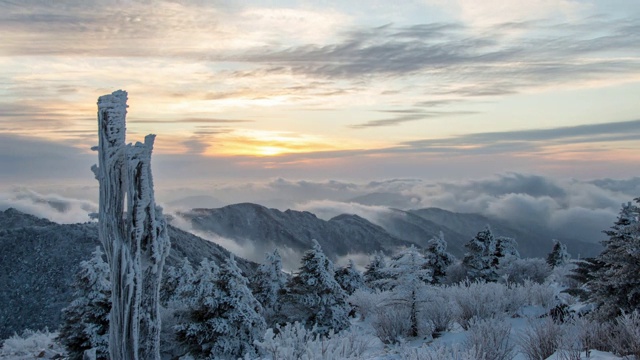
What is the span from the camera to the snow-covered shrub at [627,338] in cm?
624

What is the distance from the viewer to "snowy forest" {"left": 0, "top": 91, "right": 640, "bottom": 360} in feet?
23.9

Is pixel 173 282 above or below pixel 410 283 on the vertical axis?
below

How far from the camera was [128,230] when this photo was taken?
25.1 ft

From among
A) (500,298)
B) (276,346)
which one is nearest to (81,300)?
(276,346)

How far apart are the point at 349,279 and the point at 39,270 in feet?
143

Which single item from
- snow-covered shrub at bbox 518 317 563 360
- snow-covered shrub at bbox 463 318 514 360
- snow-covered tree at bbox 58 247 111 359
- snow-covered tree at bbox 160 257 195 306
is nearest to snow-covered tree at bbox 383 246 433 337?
snow-covered shrub at bbox 463 318 514 360

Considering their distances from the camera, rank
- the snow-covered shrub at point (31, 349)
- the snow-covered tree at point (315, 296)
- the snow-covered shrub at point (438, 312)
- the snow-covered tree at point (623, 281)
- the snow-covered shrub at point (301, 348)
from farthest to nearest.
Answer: the snow-covered shrub at point (31, 349) < the snow-covered tree at point (315, 296) < the snow-covered shrub at point (438, 312) < the snow-covered tree at point (623, 281) < the snow-covered shrub at point (301, 348)

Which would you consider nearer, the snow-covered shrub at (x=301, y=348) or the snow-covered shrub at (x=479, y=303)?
the snow-covered shrub at (x=301, y=348)

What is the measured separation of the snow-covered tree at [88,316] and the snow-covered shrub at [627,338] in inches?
603

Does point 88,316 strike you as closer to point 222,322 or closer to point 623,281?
point 222,322

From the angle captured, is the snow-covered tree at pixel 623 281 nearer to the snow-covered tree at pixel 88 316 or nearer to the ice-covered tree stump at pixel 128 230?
the ice-covered tree stump at pixel 128 230

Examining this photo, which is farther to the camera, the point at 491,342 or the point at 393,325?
the point at 393,325

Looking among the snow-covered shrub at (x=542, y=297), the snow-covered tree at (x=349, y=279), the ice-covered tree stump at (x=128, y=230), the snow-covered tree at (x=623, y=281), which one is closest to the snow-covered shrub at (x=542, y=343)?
the snow-covered tree at (x=623, y=281)

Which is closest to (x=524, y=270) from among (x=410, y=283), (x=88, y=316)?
(x=410, y=283)
